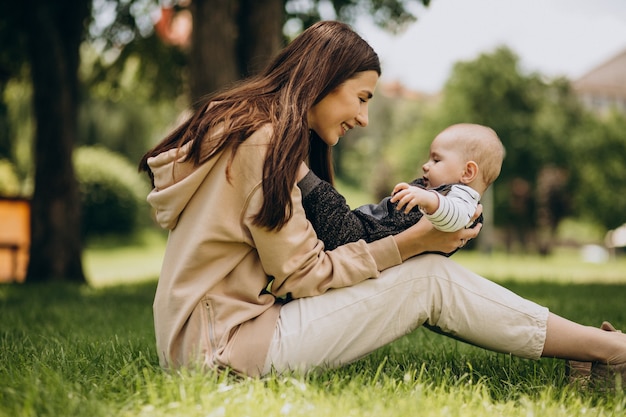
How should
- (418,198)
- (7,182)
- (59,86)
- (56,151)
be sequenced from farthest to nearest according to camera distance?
1. (7,182)
2. (56,151)
3. (59,86)
4. (418,198)

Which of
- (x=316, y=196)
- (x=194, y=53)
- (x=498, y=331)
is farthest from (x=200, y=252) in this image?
(x=194, y=53)

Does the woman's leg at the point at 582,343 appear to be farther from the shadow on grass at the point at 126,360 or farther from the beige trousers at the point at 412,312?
the shadow on grass at the point at 126,360

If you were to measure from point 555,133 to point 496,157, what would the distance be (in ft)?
132

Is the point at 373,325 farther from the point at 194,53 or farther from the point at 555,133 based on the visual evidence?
the point at 555,133

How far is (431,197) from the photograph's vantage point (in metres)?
2.63

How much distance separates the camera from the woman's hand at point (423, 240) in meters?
2.73

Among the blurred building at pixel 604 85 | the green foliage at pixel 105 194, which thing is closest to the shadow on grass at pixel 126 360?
the green foliage at pixel 105 194

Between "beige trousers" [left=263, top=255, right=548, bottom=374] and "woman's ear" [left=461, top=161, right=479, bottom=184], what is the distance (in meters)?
0.42

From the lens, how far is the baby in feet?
8.74

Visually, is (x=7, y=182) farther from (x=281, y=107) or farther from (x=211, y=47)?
(x=281, y=107)

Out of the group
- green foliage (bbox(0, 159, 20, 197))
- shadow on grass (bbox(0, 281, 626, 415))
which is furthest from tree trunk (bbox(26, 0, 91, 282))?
green foliage (bbox(0, 159, 20, 197))

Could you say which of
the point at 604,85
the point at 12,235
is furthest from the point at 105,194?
the point at 604,85

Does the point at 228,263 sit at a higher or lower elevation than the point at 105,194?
higher

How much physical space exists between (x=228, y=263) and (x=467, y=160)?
1095mm
